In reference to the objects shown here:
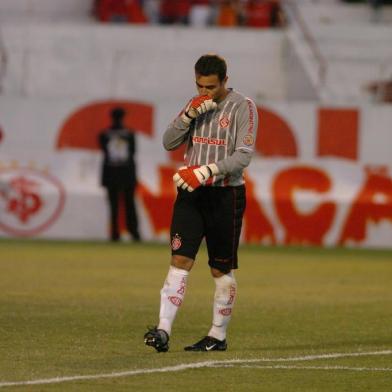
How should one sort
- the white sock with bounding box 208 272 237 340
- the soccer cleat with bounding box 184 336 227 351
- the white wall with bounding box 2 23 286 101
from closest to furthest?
the soccer cleat with bounding box 184 336 227 351 < the white sock with bounding box 208 272 237 340 < the white wall with bounding box 2 23 286 101

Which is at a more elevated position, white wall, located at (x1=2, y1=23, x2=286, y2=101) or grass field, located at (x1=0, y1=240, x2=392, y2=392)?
white wall, located at (x1=2, y1=23, x2=286, y2=101)

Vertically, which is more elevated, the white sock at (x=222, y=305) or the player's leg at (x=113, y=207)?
the white sock at (x=222, y=305)

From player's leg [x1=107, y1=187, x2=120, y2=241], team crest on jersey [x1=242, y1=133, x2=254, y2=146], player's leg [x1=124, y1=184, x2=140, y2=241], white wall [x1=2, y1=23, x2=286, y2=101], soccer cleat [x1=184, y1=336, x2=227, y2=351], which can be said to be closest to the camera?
team crest on jersey [x1=242, y1=133, x2=254, y2=146]

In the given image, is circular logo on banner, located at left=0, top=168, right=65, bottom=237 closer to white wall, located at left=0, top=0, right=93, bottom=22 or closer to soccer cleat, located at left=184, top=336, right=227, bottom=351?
white wall, located at left=0, top=0, right=93, bottom=22

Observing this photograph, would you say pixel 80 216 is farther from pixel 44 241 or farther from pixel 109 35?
pixel 109 35

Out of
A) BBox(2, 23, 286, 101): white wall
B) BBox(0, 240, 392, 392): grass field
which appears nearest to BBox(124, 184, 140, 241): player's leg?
BBox(0, 240, 392, 392): grass field

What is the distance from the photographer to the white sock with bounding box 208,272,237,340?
9531mm

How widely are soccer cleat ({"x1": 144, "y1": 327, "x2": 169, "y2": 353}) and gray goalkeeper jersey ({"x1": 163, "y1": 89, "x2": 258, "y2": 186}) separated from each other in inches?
42.8

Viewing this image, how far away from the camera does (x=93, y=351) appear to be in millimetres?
9227

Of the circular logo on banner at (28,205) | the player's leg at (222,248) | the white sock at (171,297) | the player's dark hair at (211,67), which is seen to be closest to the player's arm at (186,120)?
the player's dark hair at (211,67)

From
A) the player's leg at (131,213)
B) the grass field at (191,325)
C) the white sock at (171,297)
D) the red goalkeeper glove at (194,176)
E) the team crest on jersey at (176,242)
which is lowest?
the player's leg at (131,213)

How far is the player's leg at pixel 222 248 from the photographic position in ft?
30.9

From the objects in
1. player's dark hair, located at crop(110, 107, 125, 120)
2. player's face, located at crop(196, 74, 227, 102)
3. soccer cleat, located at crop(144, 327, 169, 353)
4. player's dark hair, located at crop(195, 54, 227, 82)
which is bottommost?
soccer cleat, located at crop(144, 327, 169, 353)

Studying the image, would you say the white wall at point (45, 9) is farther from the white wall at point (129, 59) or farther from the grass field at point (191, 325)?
the grass field at point (191, 325)
